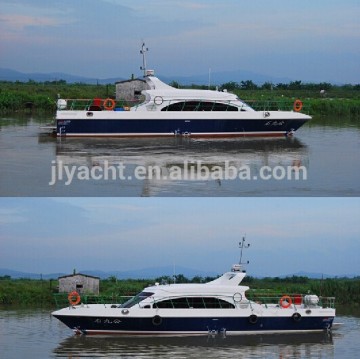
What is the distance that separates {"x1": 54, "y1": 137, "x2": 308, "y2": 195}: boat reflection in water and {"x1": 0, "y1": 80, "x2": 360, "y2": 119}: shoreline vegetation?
5.67m

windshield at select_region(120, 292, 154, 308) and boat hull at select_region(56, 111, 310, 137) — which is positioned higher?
boat hull at select_region(56, 111, 310, 137)

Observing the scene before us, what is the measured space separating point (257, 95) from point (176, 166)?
22.0 metres

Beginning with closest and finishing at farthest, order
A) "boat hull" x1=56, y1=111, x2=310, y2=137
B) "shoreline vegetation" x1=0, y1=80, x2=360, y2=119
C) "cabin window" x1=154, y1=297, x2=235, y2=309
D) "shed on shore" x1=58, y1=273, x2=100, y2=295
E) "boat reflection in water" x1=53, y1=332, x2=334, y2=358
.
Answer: "boat reflection in water" x1=53, y1=332, x2=334, y2=358, "cabin window" x1=154, y1=297, x2=235, y2=309, "boat hull" x1=56, y1=111, x2=310, y2=137, "shed on shore" x1=58, y1=273, x2=100, y2=295, "shoreline vegetation" x1=0, y1=80, x2=360, y2=119

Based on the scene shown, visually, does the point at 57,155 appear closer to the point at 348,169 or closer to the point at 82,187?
the point at 82,187

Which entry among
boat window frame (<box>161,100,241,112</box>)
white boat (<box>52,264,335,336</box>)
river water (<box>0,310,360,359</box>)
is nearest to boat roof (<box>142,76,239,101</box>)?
boat window frame (<box>161,100,241,112</box>)

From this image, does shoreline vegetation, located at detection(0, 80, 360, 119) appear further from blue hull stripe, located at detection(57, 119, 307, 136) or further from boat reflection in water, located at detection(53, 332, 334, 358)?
boat reflection in water, located at detection(53, 332, 334, 358)

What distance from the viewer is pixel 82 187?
80.9 feet

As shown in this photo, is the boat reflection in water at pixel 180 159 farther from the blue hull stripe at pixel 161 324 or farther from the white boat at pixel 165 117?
the blue hull stripe at pixel 161 324

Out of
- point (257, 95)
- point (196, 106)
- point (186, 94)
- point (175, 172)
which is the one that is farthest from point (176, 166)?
point (257, 95)

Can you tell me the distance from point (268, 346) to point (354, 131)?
15539 mm

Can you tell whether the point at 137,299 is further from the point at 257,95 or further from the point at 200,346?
the point at 257,95

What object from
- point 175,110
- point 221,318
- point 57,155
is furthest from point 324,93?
point 221,318

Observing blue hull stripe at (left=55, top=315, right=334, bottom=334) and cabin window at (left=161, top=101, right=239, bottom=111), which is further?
cabin window at (left=161, top=101, right=239, bottom=111)

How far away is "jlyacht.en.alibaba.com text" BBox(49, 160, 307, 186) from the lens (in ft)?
84.3
